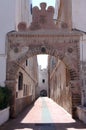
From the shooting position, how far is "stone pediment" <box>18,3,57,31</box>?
14.2 m

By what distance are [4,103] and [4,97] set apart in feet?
0.87

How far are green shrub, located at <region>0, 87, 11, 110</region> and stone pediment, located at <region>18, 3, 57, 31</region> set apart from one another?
125 inches

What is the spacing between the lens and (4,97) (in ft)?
41.1

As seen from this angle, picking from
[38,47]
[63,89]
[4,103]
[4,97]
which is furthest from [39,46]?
[63,89]

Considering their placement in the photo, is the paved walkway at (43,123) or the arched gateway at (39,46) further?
the arched gateway at (39,46)

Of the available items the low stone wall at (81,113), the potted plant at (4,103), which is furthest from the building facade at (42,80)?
the low stone wall at (81,113)

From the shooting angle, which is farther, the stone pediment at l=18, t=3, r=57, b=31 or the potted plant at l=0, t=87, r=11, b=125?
the stone pediment at l=18, t=3, r=57, b=31

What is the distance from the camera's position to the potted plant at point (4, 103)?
11555 mm

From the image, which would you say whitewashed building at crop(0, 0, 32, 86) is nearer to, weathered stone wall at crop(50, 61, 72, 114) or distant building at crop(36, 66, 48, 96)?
weathered stone wall at crop(50, 61, 72, 114)

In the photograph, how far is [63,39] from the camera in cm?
1398

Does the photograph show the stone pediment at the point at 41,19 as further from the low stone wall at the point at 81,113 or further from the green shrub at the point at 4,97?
the low stone wall at the point at 81,113

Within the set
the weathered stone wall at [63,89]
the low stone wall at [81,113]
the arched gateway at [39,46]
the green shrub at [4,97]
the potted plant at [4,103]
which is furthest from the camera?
the weathered stone wall at [63,89]

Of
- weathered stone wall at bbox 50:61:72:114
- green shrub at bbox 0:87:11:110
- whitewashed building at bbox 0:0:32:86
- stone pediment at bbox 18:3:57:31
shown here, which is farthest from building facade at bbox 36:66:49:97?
green shrub at bbox 0:87:11:110

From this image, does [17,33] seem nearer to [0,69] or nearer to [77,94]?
[0,69]
